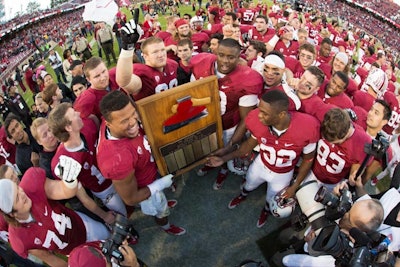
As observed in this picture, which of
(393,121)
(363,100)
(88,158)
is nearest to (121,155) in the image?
(88,158)

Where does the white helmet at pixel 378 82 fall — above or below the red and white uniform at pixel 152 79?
below

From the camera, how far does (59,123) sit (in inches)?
112

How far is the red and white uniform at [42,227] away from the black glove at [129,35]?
1630 mm

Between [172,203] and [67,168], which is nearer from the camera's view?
[67,168]

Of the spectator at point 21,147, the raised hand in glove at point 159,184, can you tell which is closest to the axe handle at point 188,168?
the raised hand in glove at point 159,184

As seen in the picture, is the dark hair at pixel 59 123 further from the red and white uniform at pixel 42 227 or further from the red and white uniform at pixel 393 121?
the red and white uniform at pixel 393 121

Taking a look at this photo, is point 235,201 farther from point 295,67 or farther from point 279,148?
point 295,67

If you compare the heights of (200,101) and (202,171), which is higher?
(200,101)

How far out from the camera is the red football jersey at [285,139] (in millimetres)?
3104

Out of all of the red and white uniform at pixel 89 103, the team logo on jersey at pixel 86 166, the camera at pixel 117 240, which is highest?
the red and white uniform at pixel 89 103

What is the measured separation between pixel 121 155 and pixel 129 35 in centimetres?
141

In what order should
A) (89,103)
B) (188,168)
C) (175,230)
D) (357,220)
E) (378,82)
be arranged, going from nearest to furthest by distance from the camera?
(357,220) < (89,103) < (188,168) < (175,230) < (378,82)

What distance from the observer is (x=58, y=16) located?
30656 millimetres

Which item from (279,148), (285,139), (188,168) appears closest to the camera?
(285,139)
